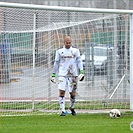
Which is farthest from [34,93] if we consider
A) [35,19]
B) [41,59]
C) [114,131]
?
[114,131]

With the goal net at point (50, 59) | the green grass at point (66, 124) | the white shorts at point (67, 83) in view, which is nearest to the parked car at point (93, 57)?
the goal net at point (50, 59)

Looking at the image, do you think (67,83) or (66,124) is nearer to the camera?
(66,124)

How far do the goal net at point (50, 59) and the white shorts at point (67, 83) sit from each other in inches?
50.5

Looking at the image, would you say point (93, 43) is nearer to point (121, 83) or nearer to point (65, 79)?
point (121, 83)

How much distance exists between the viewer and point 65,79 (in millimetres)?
15789

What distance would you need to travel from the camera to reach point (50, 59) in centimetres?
1773

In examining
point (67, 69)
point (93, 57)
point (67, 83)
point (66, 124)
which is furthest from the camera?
point (93, 57)

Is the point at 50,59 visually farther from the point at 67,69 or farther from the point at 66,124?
the point at 66,124

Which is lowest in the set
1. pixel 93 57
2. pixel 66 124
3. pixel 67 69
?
pixel 66 124

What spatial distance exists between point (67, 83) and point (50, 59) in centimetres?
206

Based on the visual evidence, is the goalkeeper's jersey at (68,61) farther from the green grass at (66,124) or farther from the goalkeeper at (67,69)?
the green grass at (66,124)

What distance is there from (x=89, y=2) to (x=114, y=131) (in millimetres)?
11970

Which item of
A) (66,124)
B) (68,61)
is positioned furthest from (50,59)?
(66,124)

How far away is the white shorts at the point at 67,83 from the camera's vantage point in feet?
51.6
